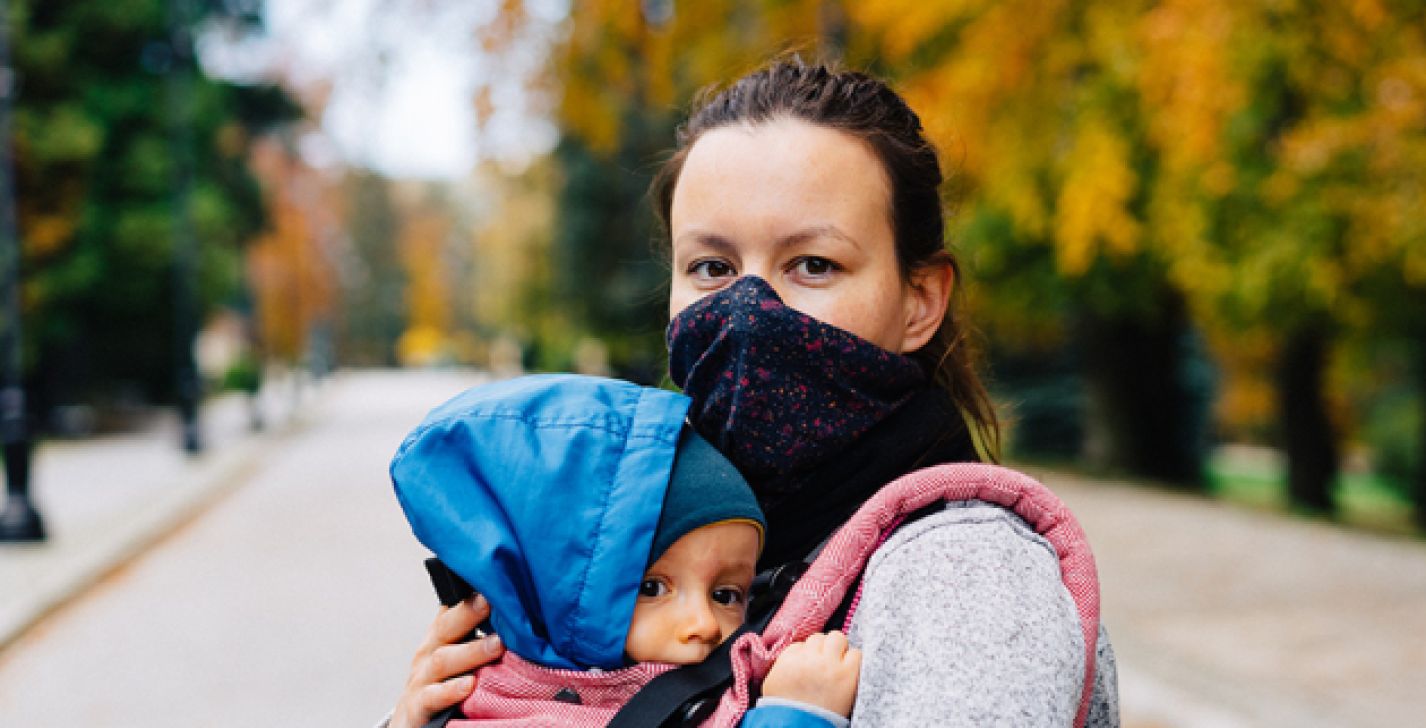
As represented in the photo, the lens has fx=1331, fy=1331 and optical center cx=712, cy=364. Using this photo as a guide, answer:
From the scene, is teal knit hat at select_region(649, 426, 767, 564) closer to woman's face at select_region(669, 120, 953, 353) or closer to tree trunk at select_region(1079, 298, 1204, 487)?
woman's face at select_region(669, 120, 953, 353)

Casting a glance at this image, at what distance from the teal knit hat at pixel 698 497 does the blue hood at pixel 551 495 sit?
0.04 metres

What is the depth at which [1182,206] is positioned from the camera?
14.0m

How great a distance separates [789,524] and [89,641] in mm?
7348

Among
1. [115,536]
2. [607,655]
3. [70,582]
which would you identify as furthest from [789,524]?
[115,536]

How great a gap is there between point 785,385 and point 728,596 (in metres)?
0.27

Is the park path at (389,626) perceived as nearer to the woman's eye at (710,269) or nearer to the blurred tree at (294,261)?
the woman's eye at (710,269)

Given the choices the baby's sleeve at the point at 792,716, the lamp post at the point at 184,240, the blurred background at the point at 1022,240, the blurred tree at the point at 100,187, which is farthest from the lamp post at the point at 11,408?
the baby's sleeve at the point at 792,716

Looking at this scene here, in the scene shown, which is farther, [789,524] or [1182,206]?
[1182,206]

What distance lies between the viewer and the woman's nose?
59.7 inches

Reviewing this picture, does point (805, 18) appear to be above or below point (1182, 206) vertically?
above

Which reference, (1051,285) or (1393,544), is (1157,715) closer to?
(1393,544)

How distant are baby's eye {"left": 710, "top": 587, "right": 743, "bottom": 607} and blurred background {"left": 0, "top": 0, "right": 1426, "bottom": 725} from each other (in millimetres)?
675

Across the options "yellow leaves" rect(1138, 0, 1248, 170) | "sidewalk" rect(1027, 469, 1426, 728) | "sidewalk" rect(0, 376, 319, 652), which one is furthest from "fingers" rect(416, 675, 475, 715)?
"sidewalk" rect(0, 376, 319, 652)

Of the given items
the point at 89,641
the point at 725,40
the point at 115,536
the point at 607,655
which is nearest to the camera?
the point at 607,655
